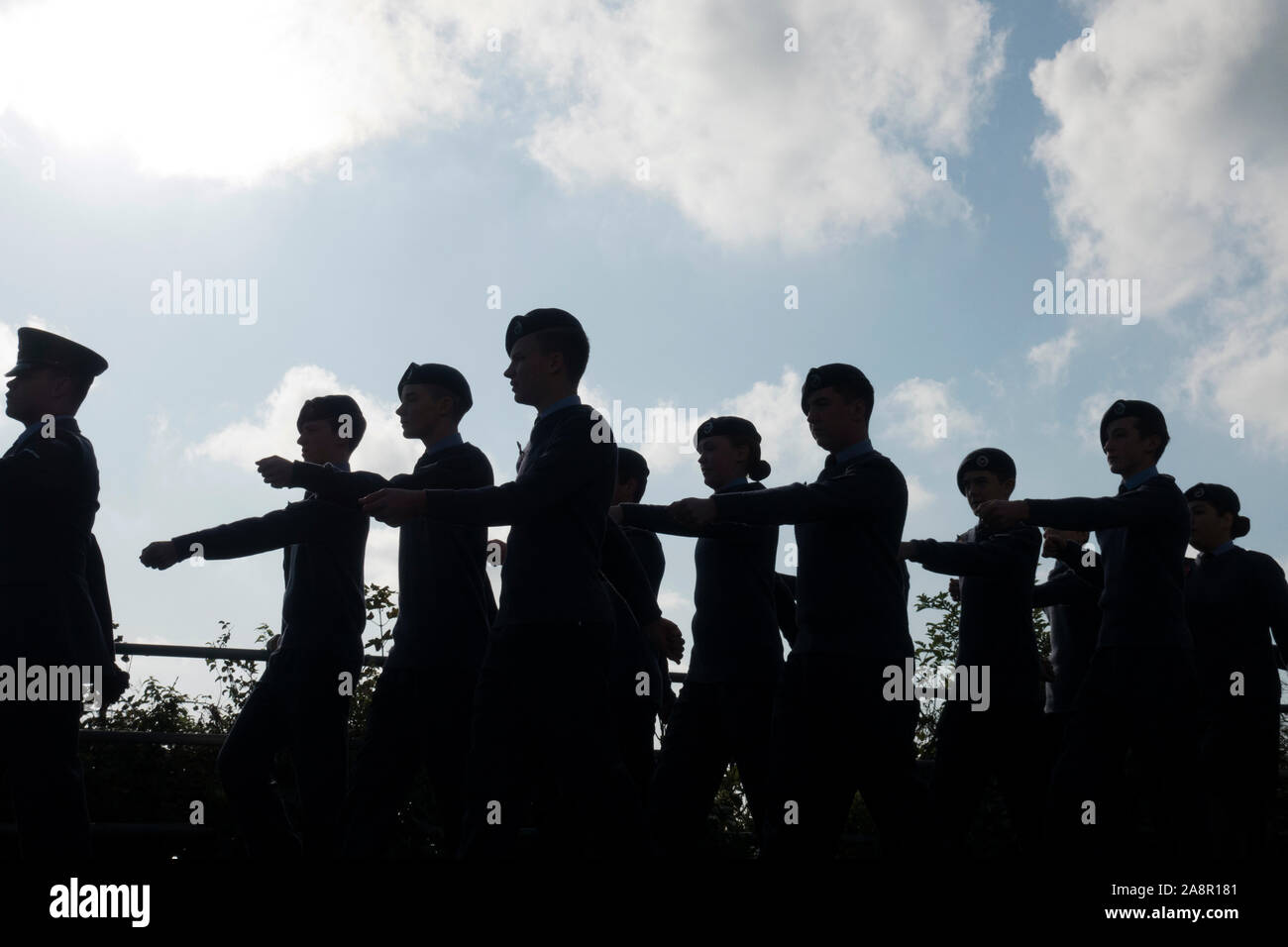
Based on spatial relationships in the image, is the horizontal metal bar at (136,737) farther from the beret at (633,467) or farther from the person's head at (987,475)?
the person's head at (987,475)

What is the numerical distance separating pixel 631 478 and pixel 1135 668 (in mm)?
3060

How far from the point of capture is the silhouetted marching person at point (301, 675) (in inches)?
208

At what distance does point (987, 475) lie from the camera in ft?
22.7

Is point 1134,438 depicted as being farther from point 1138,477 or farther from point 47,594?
point 47,594

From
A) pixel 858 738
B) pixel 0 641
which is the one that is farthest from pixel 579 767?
pixel 0 641

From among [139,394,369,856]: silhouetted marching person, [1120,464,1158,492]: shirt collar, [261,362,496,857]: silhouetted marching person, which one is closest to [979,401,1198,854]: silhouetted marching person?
[1120,464,1158,492]: shirt collar

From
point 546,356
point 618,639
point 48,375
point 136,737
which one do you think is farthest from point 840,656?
point 136,737

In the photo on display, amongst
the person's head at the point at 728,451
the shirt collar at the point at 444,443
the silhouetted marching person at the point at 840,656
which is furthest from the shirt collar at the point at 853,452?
the shirt collar at the point at 444,443

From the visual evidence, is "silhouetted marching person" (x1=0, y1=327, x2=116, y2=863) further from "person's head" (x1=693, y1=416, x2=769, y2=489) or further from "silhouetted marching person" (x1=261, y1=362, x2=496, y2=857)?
"person's head" (x1=693, y1=416, x2=769, y2=489)

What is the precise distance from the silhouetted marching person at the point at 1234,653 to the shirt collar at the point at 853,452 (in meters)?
3.63

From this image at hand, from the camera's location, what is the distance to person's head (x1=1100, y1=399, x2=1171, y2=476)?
5.84 m

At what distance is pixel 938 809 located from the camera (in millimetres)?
6195

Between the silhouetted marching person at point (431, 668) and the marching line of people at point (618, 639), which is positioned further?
the silhouetted marching person at point (431, 668)

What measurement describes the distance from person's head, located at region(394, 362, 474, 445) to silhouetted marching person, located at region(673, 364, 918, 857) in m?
1.72
